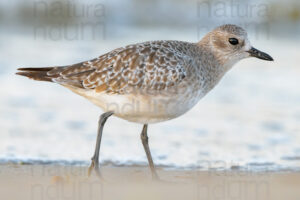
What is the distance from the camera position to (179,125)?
32.3ft

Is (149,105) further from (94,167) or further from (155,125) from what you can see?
(155,125)

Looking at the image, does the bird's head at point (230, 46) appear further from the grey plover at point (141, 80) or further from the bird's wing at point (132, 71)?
the bird's wing at point (132, 71)

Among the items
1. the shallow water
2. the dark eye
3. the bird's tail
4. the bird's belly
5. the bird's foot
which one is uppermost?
the dark eye

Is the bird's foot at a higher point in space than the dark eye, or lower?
lower

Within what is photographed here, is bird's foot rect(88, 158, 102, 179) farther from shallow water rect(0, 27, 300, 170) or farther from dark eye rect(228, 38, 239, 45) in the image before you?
dark eye rect(228, 38, 239, 45)

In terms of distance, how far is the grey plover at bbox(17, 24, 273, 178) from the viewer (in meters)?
7.52

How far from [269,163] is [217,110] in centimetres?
220

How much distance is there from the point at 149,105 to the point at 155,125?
2470 millimetres

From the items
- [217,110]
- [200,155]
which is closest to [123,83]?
[200,155]

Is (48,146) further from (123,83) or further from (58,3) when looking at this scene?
(58,3)

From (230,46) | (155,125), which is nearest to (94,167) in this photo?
(230,46)

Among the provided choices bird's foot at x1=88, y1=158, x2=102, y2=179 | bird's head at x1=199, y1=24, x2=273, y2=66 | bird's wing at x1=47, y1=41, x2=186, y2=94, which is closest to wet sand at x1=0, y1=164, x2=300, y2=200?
bird's foot at x1=88, y1=158, x2=102, y2=179

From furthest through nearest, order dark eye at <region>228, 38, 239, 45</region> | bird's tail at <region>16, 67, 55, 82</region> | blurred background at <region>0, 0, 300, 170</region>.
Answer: blurred background at <region>0, 0, 300, 170</region>, dark eye at <region>228, 38, 239, 45</region>, bird's tail at <region>16, 67, 55, 82</region>

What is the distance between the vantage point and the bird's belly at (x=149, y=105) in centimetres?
749
